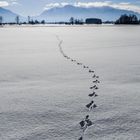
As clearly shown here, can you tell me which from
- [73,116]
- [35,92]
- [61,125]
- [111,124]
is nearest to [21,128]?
[61,125]

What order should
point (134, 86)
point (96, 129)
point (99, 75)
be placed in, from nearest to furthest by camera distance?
1. point (96, 129)
2. point (134, 86)
3. point (99, 75)

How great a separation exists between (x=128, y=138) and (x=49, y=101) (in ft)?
4.84

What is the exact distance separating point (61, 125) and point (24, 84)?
217 cm

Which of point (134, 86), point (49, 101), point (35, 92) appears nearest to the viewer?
point (49, 101)

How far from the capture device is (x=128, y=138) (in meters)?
2.65

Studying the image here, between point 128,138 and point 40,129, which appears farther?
point 40,129

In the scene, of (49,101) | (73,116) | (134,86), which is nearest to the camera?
(73,116)

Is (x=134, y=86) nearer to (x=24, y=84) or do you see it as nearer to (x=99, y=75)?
(x=99, y=75)

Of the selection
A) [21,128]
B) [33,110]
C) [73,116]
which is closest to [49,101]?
[33,110]

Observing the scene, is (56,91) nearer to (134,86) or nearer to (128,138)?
(134,86)

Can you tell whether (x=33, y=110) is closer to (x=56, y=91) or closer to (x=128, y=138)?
(x=56, y=91)

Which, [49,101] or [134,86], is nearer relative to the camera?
[49,101]

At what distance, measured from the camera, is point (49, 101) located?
3.85 m

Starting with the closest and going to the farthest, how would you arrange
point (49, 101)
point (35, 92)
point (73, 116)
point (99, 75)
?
point (73, 116)
point (49, 101)
point (35, 92)
point (99, 75)
